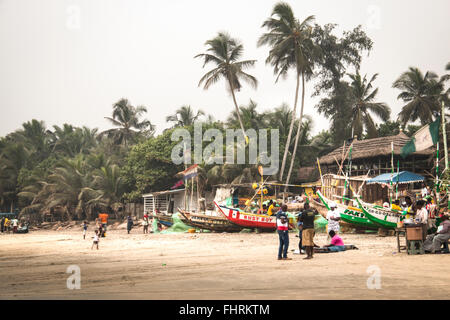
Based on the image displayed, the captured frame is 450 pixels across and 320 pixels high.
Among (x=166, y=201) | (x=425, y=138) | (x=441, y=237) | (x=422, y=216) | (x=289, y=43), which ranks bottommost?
(x=441, y=237)

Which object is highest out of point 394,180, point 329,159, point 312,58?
point 312,58

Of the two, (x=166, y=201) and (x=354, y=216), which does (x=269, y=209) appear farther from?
(x=166, y=201)

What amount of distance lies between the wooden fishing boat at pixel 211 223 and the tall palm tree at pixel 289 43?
31.2ft

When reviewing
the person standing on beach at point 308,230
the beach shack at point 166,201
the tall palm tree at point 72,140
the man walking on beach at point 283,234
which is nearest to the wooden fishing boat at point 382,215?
the person standing on beach at point 308,230

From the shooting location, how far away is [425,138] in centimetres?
1468

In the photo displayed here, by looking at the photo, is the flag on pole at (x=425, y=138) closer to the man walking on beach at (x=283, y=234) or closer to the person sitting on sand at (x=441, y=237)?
the person sitting on sand at (x=441, y=237)

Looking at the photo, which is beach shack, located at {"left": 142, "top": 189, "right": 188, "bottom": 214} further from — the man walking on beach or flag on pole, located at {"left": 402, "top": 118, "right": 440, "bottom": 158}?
the man walking on beach

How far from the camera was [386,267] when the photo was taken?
8.39 meters

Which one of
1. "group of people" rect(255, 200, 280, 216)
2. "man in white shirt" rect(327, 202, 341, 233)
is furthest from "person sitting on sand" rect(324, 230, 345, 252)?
"group of people" rect(255, 200, 280, 216)

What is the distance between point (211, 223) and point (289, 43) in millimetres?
15981

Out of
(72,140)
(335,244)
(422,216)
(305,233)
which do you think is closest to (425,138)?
(422,216)
